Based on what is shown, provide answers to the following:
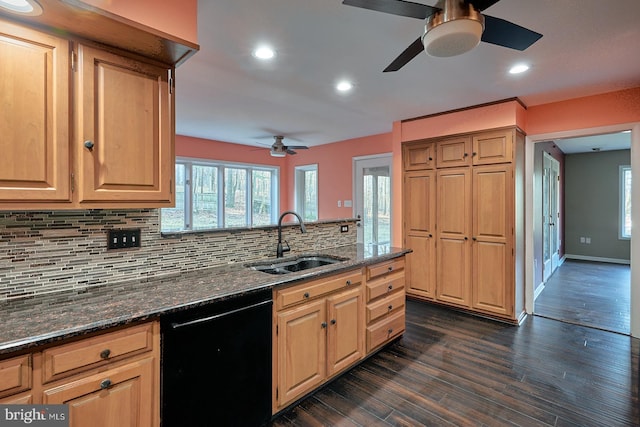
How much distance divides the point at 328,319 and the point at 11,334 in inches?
61.9

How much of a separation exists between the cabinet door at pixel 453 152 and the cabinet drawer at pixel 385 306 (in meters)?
1.77

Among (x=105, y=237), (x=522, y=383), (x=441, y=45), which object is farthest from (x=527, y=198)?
(x=105, y=237)

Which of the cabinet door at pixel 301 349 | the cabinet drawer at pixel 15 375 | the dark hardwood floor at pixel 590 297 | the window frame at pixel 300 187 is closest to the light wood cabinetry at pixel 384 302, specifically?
the cabinet door at pixel 301 349

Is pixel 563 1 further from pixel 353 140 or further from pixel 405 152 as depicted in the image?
pixel 353 140

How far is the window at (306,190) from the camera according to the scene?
6531 mm

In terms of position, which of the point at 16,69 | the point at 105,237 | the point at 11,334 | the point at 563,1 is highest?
the point at 563,1

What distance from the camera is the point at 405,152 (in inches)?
163

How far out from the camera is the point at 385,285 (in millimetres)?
2654

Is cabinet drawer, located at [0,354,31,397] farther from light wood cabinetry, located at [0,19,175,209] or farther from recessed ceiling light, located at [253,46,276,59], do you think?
recessed ceiling light, located at [253,46,276,59]

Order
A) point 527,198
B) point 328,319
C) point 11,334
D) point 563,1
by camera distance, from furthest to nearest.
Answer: point 527,198 < point 328,319 < point 563,1 < point 11,334

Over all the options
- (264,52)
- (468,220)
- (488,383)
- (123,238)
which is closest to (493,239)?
(468,220)

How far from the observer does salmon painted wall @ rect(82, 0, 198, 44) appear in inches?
53.1

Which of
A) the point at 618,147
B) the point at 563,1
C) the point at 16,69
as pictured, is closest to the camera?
the point at 16,69

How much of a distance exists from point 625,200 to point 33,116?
8.91 metres
